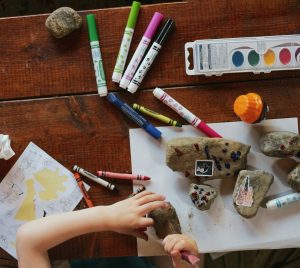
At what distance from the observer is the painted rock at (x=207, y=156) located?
33.4 inches

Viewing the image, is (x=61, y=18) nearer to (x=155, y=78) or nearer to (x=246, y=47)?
(x=155, y=78)

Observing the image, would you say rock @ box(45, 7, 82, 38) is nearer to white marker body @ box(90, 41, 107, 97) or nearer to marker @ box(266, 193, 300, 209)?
white marker body @ box(90, 41, 107, 97)

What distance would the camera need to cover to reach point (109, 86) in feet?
2.90

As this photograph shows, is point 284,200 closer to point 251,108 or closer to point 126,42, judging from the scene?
point 251,108

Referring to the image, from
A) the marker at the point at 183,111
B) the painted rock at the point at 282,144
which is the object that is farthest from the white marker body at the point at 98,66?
the painted rock at the point at 282,144

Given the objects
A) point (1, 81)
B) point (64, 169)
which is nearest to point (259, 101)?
point (64, 169)

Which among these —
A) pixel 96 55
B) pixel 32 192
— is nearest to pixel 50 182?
pixel 32 192

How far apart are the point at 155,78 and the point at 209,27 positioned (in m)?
0.14

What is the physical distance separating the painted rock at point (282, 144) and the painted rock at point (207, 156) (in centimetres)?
4

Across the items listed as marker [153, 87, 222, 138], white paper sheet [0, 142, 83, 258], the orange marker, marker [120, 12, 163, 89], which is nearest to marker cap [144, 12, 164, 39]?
marker [120, 12, 163, 89]

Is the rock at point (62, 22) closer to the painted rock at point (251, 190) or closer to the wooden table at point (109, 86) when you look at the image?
the wooden table at point (109, 86)

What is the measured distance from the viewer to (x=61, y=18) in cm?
86

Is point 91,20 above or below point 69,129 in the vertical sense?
above

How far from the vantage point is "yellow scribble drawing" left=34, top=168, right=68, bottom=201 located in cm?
90
